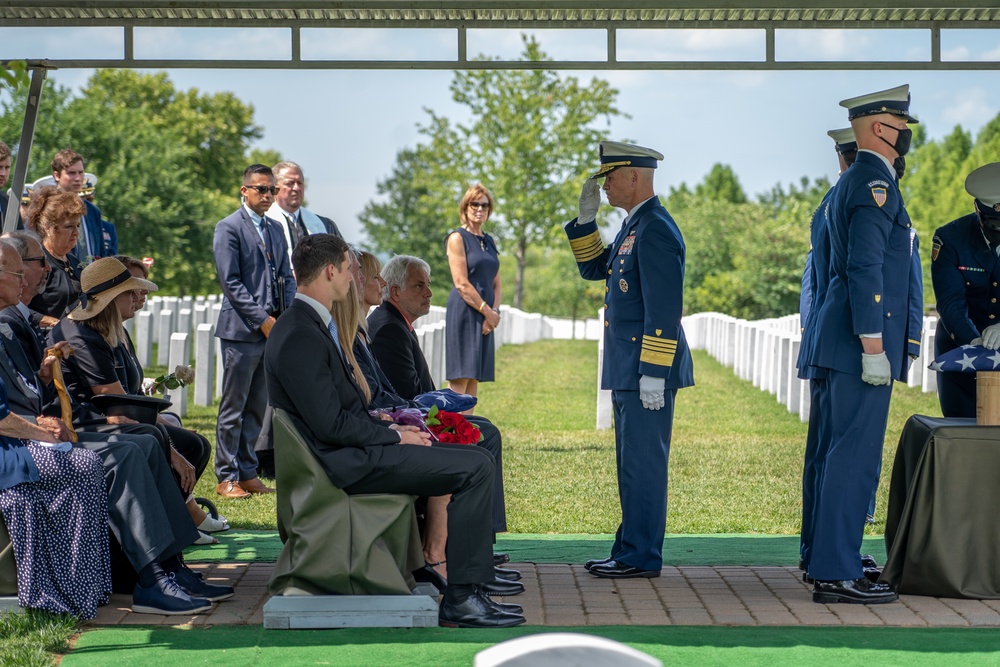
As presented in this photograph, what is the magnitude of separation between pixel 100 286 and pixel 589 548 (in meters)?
3.29

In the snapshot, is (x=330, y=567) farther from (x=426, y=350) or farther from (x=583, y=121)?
(x=583, y=121)

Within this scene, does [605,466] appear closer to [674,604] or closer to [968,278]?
[968,278]

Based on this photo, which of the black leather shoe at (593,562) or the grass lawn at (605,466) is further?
the grass lawn at (605,466)

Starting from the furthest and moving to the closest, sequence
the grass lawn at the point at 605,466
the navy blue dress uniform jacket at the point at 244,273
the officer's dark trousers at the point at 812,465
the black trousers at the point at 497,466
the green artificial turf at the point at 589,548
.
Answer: the navy blue dress uniform jacket at the point at 244,273, the grass lawn at the point at 605,466, the green artificial turf at the point at 589,548, the black trousers at the point at 497,466, the officer's dark trousers at the point at 812,465

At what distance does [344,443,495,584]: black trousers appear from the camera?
19.2 feet

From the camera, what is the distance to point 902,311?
252 inches

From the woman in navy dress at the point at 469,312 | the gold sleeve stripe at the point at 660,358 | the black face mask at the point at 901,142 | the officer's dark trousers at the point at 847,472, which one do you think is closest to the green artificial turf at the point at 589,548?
the officer's dark trousers at the point at 847,472

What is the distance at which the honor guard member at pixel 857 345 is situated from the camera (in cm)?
635

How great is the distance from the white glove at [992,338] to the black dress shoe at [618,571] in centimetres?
211

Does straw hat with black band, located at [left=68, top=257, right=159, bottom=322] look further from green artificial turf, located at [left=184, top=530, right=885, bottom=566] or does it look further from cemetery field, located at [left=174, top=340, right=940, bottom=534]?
cemetery field, located at [left=174, top=340, right=940, bottom=534]

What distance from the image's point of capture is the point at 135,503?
6.03 meters

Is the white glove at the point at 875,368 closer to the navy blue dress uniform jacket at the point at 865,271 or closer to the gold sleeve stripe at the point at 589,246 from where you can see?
the navy blue dress uniform jacket at the point at 865,271

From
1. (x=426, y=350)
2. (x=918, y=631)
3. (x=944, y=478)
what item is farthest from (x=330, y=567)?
(x=426, y=350)

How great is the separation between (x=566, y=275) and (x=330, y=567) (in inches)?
1892
